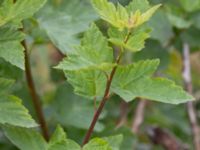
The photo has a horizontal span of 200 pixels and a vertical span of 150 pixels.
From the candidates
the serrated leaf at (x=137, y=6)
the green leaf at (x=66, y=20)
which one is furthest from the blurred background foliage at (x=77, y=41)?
the serrated leaf at (x=137, y=6)

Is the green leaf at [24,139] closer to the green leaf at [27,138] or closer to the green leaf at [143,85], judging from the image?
the green leaf at [27,138]

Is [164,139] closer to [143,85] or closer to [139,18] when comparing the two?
[143,85]

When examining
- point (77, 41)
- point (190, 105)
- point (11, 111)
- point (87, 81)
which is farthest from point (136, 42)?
point (190, 105)

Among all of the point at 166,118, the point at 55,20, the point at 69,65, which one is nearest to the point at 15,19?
the point at 69,65

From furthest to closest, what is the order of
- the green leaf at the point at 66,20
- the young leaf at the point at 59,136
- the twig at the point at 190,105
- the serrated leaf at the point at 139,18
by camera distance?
the twig at the point at 190,105 → the green leaf at the point at 66,20 → the young leaf at the point at 59,136 → the serrated leaf at the point at 139,18

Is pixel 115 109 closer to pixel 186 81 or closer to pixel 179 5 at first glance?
pixel 186 81

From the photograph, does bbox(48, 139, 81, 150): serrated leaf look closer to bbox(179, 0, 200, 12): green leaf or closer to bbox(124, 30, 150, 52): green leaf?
bbox(124, 30, 150, 52): green leaf
